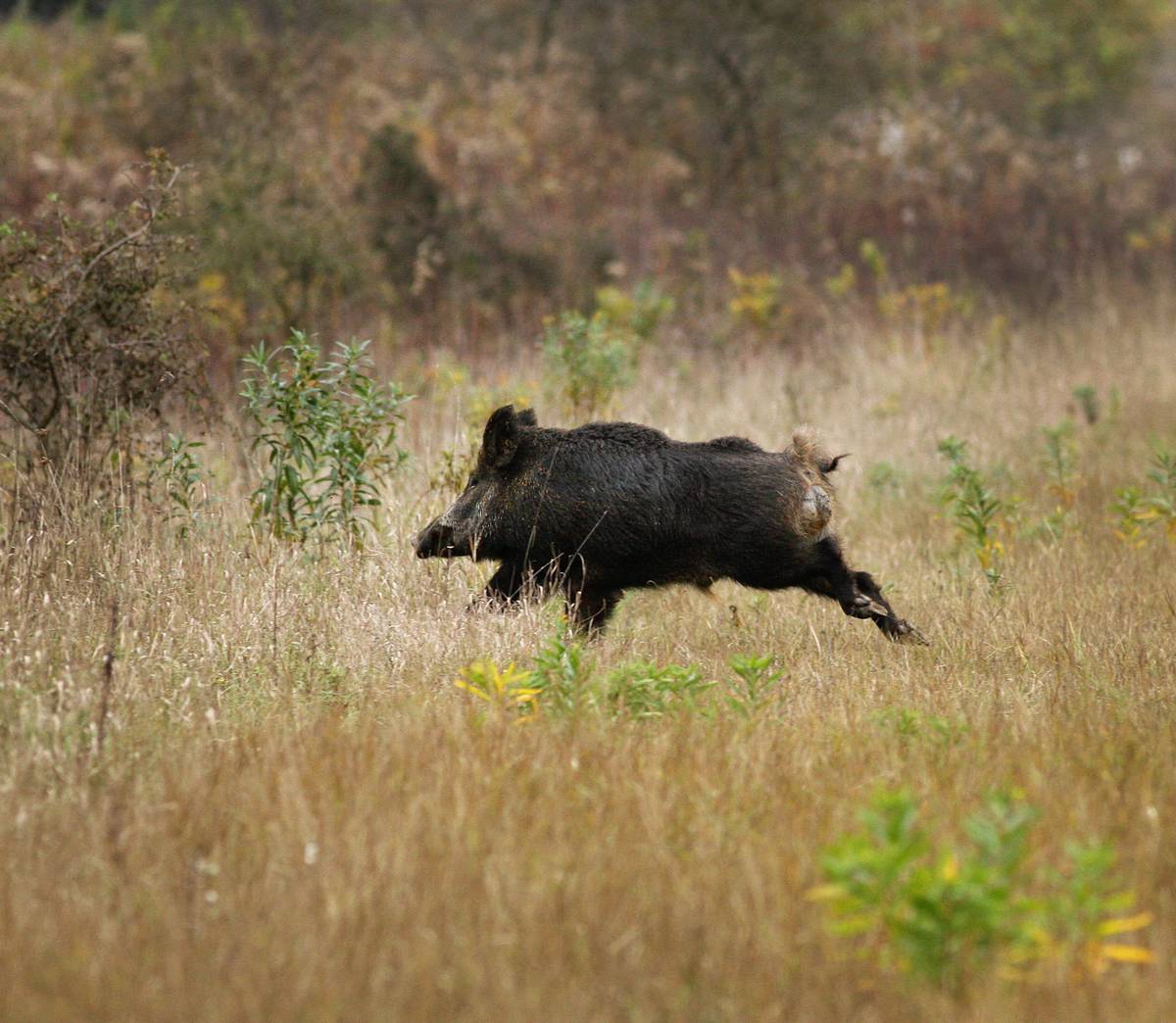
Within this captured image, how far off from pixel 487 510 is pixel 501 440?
318mm

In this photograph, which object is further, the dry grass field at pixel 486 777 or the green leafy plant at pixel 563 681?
the green leafy plant at pixel 563 681

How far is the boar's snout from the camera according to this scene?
6676 mm

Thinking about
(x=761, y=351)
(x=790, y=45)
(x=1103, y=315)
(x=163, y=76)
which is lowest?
(x=761, y=351)

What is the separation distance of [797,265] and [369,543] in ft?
31.5

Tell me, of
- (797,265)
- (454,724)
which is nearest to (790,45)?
(797,265)

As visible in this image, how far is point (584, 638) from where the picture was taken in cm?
621

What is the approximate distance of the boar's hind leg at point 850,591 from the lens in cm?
636

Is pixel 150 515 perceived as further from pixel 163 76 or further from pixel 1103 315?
pixel 1103 315

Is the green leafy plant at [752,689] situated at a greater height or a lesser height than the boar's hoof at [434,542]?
lesser

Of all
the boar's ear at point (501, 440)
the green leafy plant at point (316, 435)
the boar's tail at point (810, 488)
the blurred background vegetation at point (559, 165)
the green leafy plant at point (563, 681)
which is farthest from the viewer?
the blurred background vegetation at point (559, 165)

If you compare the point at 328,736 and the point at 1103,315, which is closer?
the point at 328,736

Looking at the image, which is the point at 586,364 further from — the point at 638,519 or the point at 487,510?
the point at 638,519

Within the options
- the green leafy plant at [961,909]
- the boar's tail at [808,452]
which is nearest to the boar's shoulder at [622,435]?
the boar's tail at [808,452]

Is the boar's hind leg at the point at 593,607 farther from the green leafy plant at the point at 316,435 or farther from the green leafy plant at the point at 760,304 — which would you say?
the green leafy plant at the point at 760,304
